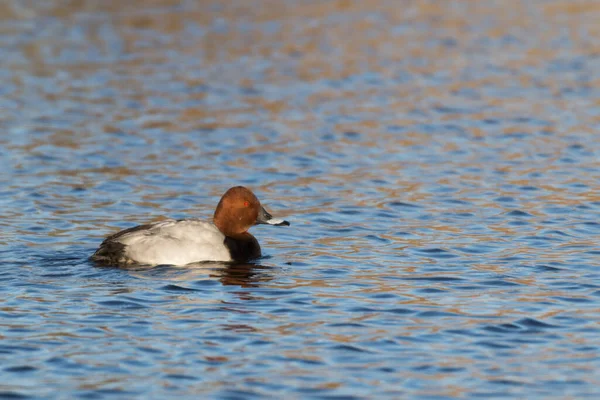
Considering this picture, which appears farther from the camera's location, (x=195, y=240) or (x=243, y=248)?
(x=243, y=248)

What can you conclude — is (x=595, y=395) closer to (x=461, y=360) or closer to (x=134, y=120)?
(x=461, y=360)

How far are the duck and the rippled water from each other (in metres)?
Answer: 0.20

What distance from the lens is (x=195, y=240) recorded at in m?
11.3

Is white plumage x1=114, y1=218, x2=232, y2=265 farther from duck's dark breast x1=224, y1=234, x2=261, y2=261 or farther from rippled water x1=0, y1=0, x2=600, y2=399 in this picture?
rippled water x1=0, y1=0, x2=600, y2=399

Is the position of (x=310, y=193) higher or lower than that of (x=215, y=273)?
higher

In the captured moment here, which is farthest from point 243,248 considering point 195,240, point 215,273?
point 215,273

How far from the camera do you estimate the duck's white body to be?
434 inches

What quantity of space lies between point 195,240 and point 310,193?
11.7 ft

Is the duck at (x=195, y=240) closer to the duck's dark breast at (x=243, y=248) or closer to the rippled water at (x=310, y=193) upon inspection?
the duck's dark breast at (x=243, y=248)

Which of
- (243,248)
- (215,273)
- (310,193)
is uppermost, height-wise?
(310,193)

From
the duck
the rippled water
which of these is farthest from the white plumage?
the rippled water

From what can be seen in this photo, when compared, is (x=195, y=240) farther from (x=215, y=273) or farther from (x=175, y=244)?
(x=215, y=273)

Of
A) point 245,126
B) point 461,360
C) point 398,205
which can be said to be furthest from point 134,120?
point 461,360

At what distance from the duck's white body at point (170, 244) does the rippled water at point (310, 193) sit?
0.65 feet
